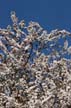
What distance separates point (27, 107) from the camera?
419 inches

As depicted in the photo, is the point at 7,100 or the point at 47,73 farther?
the point at 47,73

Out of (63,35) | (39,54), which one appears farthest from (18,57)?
(63,35)

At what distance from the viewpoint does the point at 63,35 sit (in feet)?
40.2

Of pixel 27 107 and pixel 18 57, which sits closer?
pixel 27 107

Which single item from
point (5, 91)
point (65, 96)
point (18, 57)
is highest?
point (18, 57)

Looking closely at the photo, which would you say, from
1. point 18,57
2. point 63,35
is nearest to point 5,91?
point 18,57

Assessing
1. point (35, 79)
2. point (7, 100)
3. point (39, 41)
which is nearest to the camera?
point (7, 100)

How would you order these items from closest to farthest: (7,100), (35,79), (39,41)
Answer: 1. (7,100)
2. (35,79)
3. (39,41)

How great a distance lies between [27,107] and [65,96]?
2.92ft

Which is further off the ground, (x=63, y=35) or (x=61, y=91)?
(x=63, y=35)

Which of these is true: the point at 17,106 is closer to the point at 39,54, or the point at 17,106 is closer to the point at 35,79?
the point at 35,79

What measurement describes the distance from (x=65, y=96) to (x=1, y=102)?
1.49m

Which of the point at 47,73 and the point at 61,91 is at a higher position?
the point at 47,73

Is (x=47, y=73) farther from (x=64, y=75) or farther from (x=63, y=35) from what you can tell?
(x=63, y=35)
